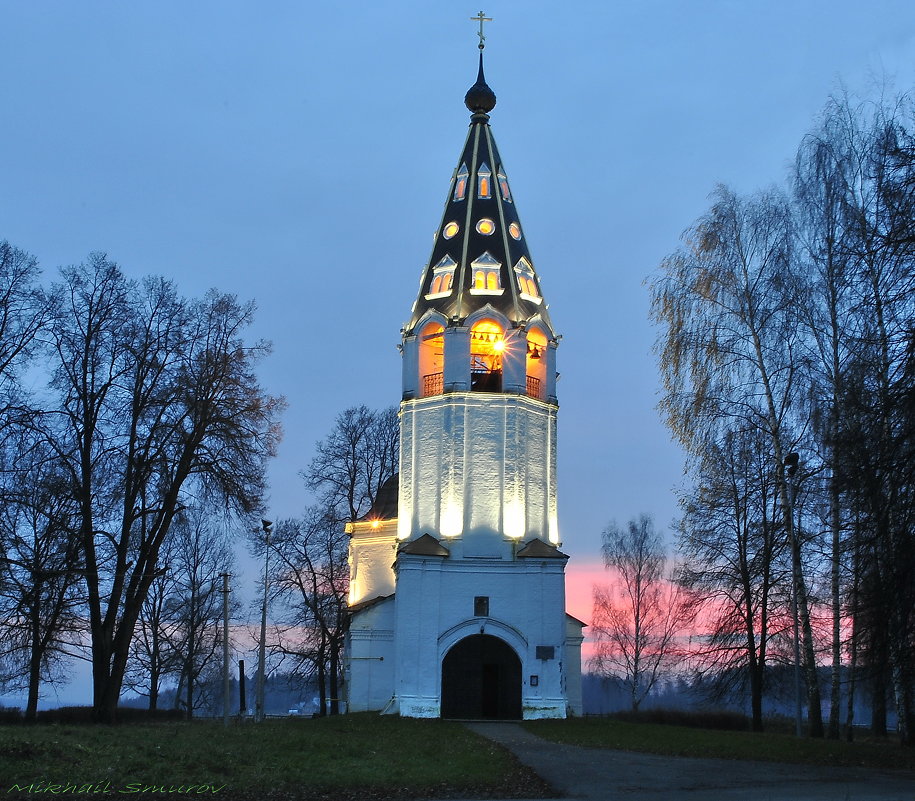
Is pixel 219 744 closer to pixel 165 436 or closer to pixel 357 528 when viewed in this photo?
pixel 165 436

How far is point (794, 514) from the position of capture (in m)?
24.8

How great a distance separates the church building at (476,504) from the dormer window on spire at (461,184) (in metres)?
0.06

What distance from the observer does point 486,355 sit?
116ft

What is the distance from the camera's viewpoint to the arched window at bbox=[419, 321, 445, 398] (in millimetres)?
33875

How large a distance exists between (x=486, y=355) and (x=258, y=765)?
2157 centimetres

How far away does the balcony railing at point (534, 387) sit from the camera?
3431cm

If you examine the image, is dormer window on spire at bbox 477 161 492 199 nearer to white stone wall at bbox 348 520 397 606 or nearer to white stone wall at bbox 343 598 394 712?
white stone wall at bbox 348 520 397 606

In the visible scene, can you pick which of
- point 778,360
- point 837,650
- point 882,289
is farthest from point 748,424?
point 882,289

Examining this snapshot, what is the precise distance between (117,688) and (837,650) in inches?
690

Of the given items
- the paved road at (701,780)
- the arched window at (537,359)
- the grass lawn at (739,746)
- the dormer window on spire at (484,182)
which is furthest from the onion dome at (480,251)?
the paved road at (701,780)

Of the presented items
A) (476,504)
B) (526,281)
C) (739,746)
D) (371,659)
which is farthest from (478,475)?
(739,746)

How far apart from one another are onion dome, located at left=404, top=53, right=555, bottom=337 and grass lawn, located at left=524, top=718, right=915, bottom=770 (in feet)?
46.8

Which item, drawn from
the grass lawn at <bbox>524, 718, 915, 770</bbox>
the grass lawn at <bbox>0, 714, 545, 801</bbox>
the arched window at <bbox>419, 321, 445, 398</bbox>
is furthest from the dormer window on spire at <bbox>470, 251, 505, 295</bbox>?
the grass lawn at <bbox>0, 714, 545, 801</bbox>

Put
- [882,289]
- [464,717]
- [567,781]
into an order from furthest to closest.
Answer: [464,717], [882,289], [567,781]
